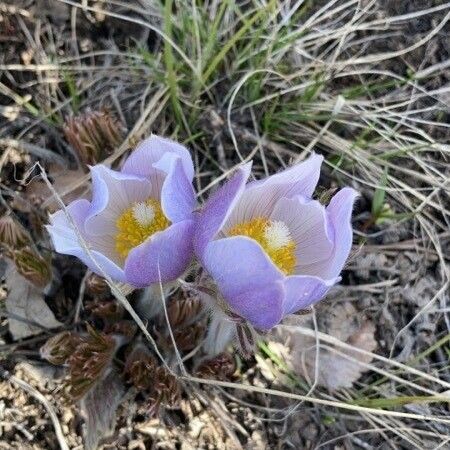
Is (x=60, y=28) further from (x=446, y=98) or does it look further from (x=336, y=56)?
(x=446, y=98)

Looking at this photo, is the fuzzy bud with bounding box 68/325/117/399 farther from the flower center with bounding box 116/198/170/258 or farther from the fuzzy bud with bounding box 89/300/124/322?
the flower center with bounding box 116/198/170/258

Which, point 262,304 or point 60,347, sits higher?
point 262,304

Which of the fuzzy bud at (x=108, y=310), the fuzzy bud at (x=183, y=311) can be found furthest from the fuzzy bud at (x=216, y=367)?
the fuzzy bud at (x=108, y=310)

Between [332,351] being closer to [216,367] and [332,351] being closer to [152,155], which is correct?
[216,367]

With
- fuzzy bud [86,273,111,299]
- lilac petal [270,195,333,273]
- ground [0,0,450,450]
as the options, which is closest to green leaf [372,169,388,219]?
ground [0,0,450,450]

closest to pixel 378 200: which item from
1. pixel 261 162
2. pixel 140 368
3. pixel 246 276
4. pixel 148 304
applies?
pixel 261 162
